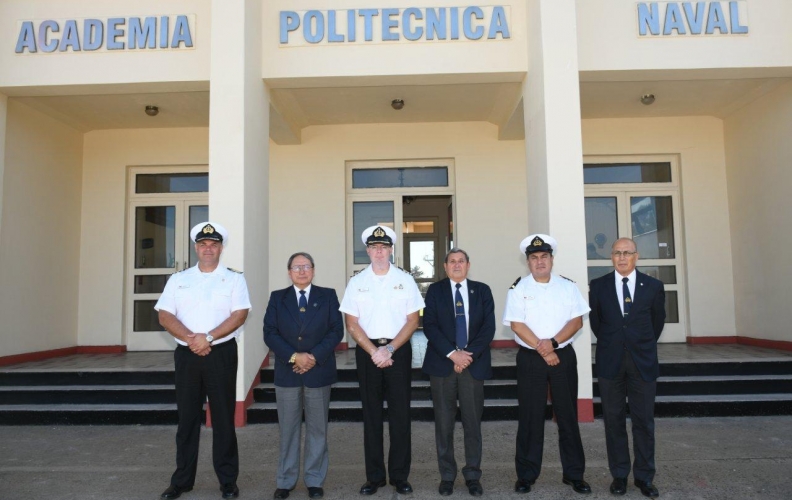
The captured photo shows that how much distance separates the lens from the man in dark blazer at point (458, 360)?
12.2ft

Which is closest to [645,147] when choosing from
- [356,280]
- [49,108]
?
[356,280]

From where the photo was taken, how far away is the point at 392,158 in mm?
8000

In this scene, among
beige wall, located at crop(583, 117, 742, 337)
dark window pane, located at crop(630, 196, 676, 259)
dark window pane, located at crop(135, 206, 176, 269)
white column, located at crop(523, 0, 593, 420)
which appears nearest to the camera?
white column, located at crop(523, 0, 593, 420)

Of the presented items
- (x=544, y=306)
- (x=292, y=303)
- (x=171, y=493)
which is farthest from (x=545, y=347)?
(x=171, y=493)

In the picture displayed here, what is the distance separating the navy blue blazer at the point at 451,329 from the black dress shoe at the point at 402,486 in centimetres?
72

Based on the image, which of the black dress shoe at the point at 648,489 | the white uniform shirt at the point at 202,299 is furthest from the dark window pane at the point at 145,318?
the black dress shoe at the point at 648,489

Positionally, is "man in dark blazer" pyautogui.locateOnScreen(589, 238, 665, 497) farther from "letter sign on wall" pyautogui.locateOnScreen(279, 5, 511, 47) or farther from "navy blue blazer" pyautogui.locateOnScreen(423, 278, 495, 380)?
"letter sign on wall" pyautogui.locateOnScreen(279, 5, 511, 47)

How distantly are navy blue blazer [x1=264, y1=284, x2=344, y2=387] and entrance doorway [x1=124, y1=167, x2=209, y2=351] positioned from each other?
4.80 m

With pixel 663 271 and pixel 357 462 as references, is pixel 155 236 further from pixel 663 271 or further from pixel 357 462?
pixel 663 271

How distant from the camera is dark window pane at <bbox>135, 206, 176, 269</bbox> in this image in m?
8.18

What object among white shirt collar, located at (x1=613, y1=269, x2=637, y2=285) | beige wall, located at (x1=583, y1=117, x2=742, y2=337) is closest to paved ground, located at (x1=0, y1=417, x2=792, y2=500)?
white shirt collar, located at (x1=613, y1=269, x2=637, y2=285)

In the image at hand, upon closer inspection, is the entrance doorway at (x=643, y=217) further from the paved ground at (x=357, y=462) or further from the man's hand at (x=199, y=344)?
the man's hand at (x=199, y=344)

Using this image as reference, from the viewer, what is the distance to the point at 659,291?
3.81 meters

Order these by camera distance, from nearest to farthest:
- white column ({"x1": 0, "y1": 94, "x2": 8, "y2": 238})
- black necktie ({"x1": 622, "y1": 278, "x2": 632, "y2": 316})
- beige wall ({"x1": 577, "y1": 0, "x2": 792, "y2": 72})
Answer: black necktie ({"x1": 622, "y1": 278, "x2": 632, "y2": 316})
beige wall ({"x1": 577, "y1": 0, "x2": 792, "y2": 72})
white column ({"x1": 0, "y1": 94, "x2": 8, "y2": 238})
